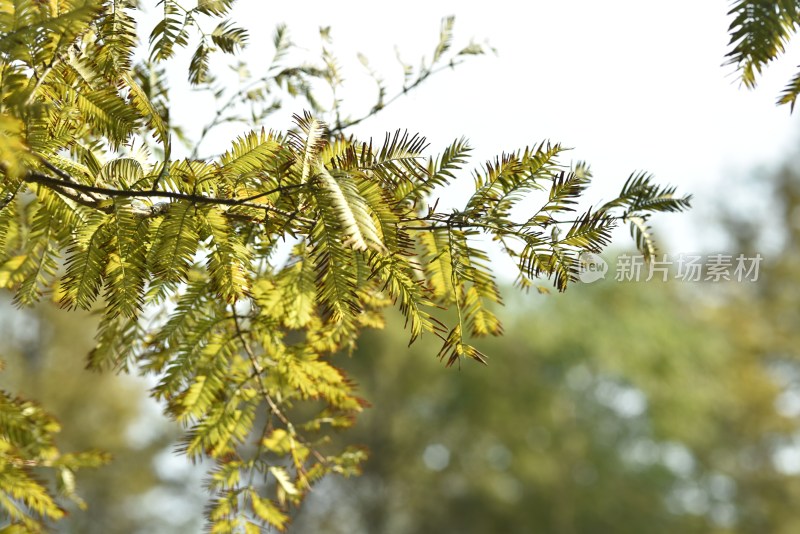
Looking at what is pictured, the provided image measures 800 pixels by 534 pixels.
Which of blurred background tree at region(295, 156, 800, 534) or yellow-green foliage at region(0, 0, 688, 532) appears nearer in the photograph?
yellow-green foliage at region(0, 0, 688, 532)

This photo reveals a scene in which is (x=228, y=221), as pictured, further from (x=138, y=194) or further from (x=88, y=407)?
(x=88, y=407)

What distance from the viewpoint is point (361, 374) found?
18188 mm

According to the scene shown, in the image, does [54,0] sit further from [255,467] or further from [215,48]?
[255,467]

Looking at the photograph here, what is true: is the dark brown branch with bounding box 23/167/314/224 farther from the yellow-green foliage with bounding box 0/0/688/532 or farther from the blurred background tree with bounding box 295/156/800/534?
the blurred background tree with bounding box 295/156/800/534

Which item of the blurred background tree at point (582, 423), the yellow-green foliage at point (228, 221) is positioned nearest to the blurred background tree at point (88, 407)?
the blurred background tree at point (582, 423)

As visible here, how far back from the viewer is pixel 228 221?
1595mm

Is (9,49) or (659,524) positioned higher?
(659,524)

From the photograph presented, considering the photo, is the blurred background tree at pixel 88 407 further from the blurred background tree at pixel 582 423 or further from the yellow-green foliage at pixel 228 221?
the yellow-green foliage at pixel 228 221

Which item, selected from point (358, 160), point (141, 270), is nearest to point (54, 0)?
point (141, 270)

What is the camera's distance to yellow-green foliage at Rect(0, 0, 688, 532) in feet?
4.57

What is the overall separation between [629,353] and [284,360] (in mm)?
15668

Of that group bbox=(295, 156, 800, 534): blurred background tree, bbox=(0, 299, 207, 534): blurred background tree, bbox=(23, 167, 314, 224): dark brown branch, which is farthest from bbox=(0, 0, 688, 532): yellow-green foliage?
bbox=(295, 156, 800, 534): blurred background tree

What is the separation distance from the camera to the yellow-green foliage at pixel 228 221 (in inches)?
54.9

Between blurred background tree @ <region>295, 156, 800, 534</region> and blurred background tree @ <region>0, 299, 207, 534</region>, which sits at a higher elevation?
blurred background tree @ <region>295, 156, 800, 534</region>
